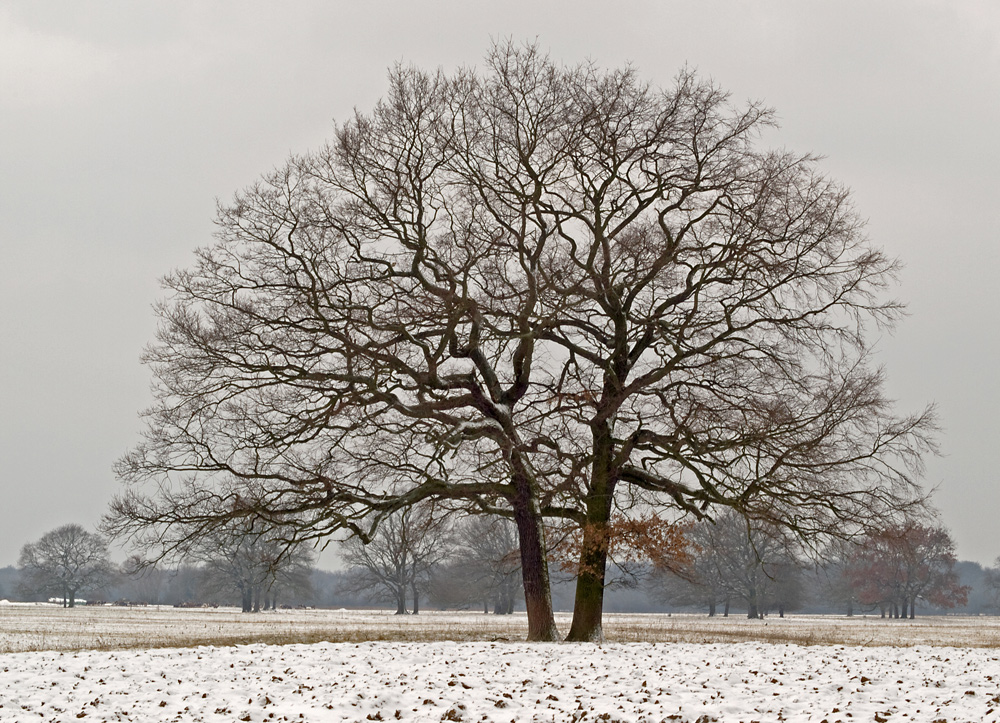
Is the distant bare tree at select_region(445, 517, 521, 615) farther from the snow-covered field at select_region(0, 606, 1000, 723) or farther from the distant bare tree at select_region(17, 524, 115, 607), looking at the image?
the snow-covered field at select_region(0, 606, 1000, 723)

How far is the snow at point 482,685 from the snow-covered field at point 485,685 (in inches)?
1.2

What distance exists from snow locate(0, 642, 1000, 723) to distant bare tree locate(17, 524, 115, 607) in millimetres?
70308

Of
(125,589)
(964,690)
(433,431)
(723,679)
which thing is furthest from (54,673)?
(125,589)

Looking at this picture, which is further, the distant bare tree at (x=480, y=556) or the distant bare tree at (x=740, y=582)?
the distant bare tree at (x=740, y=582)

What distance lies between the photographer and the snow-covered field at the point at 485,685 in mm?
Result: 11938

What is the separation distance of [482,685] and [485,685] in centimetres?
5

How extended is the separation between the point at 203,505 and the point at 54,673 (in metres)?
7.30

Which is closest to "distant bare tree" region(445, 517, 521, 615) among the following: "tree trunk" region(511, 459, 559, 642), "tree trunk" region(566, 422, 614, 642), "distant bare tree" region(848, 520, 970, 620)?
"distant bare tree" region(848, 520, 970, 620)

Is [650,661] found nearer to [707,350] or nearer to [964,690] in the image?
[964,690]

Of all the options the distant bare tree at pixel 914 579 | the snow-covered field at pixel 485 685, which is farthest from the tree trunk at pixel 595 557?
the distant bare tree at pixel 914 579

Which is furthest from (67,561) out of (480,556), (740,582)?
(740,582)

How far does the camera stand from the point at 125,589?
447ft

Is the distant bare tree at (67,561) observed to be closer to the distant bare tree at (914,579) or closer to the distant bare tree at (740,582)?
the distant bare tree at (740,582)

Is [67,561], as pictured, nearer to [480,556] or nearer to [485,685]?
[480,556]
